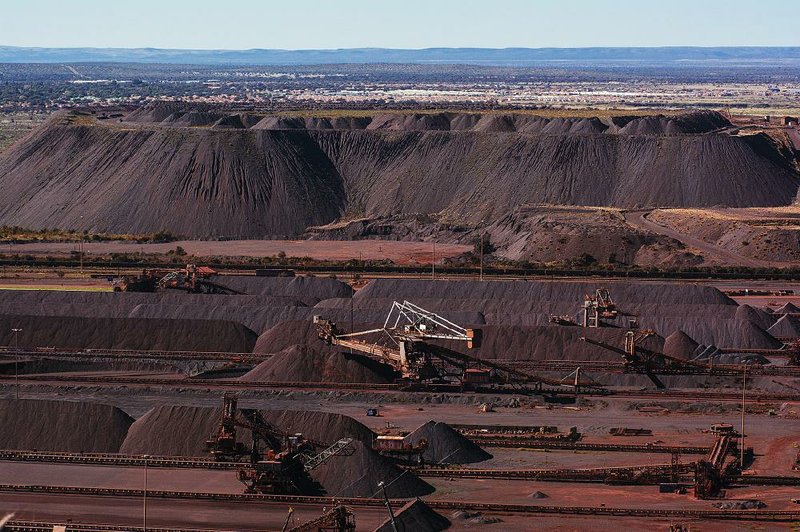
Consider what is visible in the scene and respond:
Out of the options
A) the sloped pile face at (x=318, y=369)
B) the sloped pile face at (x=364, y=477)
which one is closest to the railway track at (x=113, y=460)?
the sloped pile face at (x=364, y=477)

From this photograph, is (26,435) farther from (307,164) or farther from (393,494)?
(307,164)

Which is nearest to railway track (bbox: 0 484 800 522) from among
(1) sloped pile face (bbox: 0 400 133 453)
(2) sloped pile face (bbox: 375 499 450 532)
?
(2) sloped pile face (bbox: 375 499 450 532)

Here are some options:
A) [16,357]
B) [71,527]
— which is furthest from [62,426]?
[16,357]

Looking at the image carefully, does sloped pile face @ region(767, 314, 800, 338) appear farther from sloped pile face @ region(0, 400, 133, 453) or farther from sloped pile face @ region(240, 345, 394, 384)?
sloped pile face @ region(0, 400, 133, 453)

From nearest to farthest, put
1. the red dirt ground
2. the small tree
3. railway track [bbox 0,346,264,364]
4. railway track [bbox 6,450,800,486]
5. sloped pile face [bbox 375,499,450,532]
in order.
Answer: sloped pile face [bbox 375,499,450,532]
railway track [bbox 6,450,800,486]
railway track [bbox 0,346,264,364]
the red dirt ground
the small tree

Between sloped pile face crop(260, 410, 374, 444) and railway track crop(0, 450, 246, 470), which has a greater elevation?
sloped pile face crop(260, 410, 374, 444)

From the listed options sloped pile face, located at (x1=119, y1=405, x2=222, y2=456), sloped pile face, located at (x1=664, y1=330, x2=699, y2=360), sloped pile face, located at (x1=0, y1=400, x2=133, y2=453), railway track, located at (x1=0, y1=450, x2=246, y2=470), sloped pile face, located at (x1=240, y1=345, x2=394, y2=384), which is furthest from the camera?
sloped pile face, located at (x1=664, y1=330, x2=699, y2=360)
